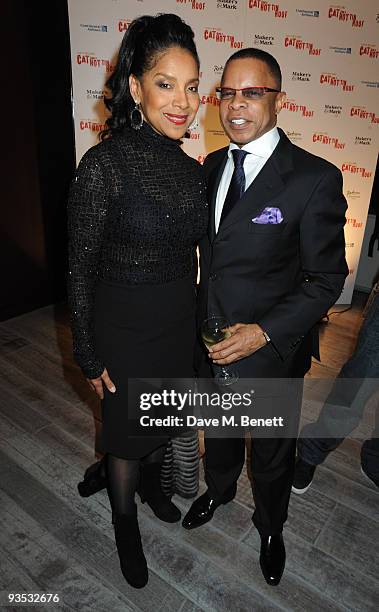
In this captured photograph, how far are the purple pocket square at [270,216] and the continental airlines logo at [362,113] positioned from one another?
3698 mm

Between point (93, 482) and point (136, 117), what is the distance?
6.63ft

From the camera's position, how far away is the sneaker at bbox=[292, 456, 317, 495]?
270cm

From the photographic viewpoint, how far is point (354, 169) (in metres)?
4.95

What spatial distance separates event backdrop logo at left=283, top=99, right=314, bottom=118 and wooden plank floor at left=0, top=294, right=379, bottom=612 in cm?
331

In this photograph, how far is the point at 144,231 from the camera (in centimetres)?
169

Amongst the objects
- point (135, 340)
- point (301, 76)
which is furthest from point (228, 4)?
point (135, 340)

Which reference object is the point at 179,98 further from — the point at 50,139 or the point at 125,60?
the point at 50,139

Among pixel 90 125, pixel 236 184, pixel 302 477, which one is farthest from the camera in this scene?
pixel 90 125

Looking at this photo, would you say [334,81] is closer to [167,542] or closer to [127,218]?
[127,218]

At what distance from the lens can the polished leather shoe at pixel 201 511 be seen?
2.42 metres

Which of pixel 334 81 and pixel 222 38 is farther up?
pixel 222 38

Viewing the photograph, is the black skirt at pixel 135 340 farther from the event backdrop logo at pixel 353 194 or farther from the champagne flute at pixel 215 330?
the event backdrop logo at pixel 353 194

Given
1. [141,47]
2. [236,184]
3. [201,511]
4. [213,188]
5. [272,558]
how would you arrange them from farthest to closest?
1. [201,511]
2. [272,558]
3. [213,188]
4. [236,184]
5. [141,47]

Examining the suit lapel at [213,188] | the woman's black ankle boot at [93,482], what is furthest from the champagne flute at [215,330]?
the woman's black ankle boot at [93,482]
